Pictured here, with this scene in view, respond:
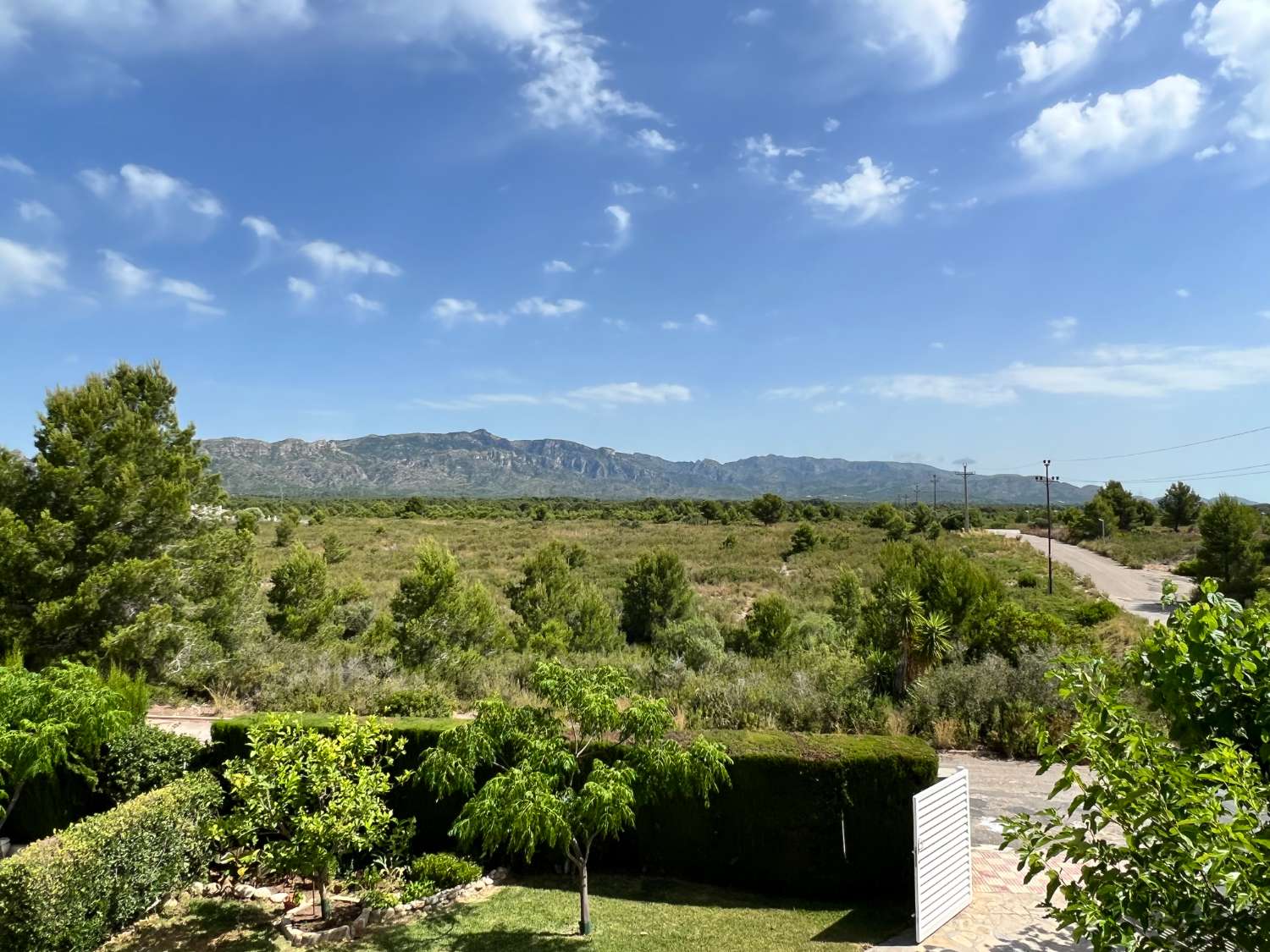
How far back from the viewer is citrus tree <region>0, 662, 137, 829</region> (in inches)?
319

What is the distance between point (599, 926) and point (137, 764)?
6.58 m

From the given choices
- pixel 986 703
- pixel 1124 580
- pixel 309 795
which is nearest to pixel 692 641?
pixel 986 703

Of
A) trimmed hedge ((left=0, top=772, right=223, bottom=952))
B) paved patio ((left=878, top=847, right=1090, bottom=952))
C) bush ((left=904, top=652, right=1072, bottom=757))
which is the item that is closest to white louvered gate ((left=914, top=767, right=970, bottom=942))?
paved patio ((left=878, top=847, right=1090, bottom=952))

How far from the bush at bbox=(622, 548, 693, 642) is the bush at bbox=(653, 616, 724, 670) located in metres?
0.70

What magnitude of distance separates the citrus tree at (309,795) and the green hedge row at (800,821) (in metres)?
2.85

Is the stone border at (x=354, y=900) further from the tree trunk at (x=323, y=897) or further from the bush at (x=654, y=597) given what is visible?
the bush at (x=654, y=597)

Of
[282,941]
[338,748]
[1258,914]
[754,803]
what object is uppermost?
[1258,914]

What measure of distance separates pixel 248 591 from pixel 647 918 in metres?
13.1

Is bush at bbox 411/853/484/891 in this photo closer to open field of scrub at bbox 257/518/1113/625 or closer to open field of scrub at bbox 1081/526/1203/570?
open field of scrub at bbox 257/518/1113/625

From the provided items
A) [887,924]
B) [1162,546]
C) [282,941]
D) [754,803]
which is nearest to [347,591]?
[282,941]

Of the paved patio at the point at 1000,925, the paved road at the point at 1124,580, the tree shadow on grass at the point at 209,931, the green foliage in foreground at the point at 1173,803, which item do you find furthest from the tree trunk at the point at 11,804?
the paved road at the point at 1124,580

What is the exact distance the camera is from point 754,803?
340 inches

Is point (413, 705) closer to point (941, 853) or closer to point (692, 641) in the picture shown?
point (941, 853)

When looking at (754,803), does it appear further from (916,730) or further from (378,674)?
(378,674)
